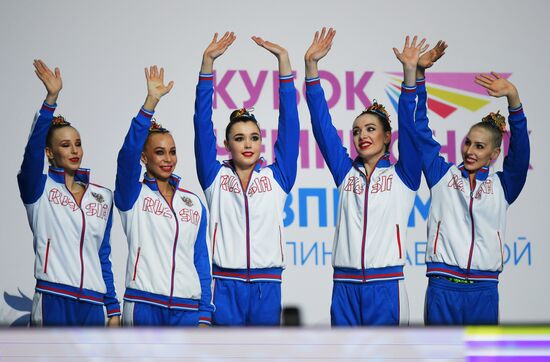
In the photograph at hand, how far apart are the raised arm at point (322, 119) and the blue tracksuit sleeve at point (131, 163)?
827 mm

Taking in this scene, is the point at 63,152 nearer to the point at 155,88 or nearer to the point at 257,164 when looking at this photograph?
the point at 155,88

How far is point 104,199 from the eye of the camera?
432 cm

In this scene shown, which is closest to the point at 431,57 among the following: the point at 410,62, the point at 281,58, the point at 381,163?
the point at 410,62

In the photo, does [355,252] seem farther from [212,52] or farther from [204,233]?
[212,52]

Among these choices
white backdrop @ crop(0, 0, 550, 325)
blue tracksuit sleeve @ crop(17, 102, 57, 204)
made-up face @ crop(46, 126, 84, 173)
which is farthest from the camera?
white backdrop @ crop(0, 0, 550, 325)

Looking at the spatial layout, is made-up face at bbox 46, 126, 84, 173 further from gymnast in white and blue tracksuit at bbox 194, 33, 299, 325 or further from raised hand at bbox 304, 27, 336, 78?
raised hand at bbox 304, 27, 336, 78

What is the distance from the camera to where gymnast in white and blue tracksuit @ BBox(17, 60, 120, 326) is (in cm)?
418

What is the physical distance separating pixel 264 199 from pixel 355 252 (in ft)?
1.74

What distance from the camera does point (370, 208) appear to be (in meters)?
4.14

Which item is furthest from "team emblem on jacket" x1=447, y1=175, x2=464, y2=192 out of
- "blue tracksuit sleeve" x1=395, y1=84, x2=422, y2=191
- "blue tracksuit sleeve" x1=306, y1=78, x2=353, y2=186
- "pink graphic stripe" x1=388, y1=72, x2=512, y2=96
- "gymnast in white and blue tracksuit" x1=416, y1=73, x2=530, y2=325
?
"pink graphic stripe" x1=388, y1=72, x2=512, y2=96

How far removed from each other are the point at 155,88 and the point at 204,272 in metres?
1.00

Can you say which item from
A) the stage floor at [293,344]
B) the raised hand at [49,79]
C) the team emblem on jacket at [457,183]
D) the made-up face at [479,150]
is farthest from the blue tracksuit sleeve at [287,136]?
the stage floor at [293,344]

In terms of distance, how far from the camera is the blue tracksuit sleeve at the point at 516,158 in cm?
427

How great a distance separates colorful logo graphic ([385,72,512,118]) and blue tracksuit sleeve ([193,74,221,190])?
142 centimetres
